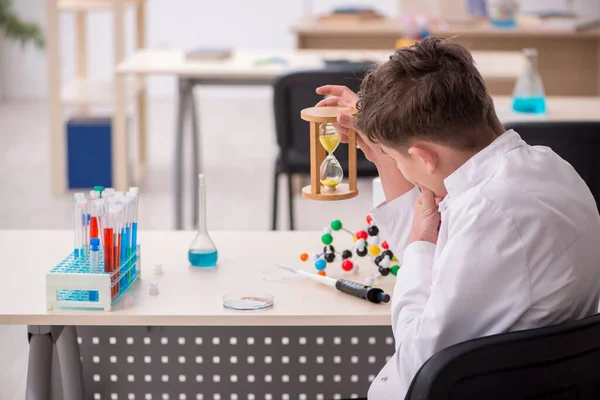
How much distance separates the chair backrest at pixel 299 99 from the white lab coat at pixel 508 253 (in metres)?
1.93

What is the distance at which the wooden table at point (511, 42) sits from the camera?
554 cm

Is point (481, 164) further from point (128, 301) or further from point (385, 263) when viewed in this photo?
point (128, 301)

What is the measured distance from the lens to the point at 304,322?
150 cm

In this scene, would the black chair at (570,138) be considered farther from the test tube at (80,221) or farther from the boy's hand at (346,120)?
the test tube at (80,221)

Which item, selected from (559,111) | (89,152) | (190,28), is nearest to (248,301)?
(559,111)

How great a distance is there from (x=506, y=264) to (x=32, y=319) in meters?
0.80

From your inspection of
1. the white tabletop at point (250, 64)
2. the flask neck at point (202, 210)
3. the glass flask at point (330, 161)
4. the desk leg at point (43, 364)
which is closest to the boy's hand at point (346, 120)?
the glass flask at point (330, 161)

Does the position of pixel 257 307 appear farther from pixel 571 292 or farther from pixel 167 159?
pixel 167 159

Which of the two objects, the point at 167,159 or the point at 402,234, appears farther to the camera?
the point at 167,159

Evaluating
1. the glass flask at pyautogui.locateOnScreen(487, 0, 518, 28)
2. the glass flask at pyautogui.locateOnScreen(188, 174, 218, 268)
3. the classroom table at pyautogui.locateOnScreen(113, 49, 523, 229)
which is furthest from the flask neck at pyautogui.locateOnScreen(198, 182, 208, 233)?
the glass flask at pyautogui.locateOnScreen(487, 0, 518, 28)

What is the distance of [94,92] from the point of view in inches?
190

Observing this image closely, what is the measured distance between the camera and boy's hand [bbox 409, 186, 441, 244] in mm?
1396

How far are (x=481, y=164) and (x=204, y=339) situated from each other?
975mm

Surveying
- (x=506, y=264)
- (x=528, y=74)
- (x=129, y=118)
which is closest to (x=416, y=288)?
(x=506, y=264)
